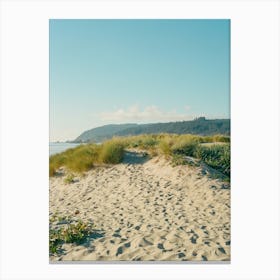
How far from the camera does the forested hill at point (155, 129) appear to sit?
4882 millimetres

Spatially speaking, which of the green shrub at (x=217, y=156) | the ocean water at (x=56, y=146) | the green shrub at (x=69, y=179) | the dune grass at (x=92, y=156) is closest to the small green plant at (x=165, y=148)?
the green shrub at (x=217, y=156)

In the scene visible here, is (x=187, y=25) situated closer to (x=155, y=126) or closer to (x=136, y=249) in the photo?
(x=155, y=126)

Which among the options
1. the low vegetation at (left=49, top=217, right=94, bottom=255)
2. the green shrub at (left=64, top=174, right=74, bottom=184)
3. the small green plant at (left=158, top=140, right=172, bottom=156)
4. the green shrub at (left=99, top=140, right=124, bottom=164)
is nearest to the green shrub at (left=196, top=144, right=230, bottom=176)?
the small green plant at (left=158, top=140, right=172, bottom=156)

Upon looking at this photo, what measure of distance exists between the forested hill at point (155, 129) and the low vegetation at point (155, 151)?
0.48m

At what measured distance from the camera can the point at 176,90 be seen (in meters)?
4.80

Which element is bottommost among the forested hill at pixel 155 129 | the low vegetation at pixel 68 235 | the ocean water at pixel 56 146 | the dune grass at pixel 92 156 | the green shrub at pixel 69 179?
the low vegetation at pixel 68 235

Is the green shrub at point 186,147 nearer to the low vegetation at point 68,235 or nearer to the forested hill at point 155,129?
the forested hill at point 155,129

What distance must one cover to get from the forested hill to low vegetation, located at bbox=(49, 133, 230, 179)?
48 cm

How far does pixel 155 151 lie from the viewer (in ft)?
22.0

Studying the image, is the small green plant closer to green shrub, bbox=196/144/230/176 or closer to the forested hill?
green shrub, bbox=196/144/230/176
